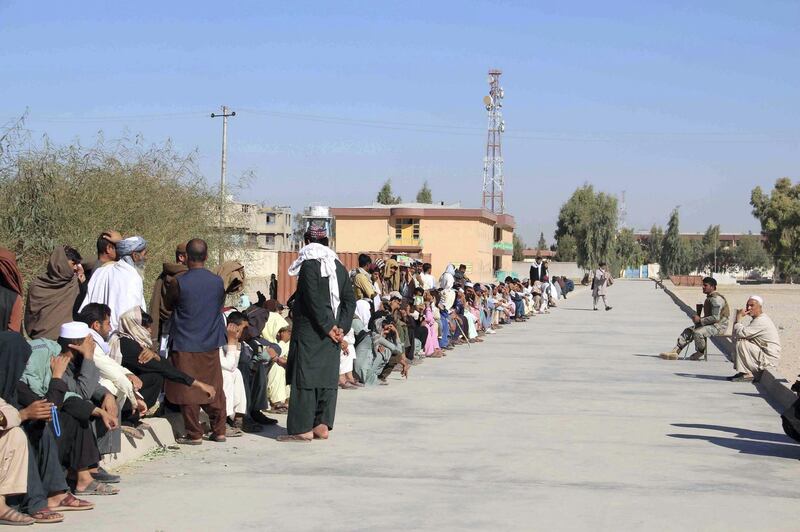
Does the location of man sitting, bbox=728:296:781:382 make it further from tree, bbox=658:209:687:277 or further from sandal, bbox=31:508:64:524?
tree, bbox=658:209:687:277

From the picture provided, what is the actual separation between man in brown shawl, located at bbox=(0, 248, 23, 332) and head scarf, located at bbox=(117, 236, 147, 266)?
2416mm

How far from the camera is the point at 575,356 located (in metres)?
21.7

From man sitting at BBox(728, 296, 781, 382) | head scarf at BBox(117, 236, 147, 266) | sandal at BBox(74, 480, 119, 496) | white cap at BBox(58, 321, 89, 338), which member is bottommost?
sandal at BBox(74, 480, 119, 496)

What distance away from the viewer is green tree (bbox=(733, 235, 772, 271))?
573ft

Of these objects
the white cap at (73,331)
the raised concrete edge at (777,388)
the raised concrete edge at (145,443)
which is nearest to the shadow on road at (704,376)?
the raised concrete edge at (777,388)

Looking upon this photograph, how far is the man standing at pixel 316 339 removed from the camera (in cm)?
1067

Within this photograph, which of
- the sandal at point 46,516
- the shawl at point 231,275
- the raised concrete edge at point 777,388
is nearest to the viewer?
the sandal at point 46,516

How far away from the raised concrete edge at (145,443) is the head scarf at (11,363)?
1784 millimetres

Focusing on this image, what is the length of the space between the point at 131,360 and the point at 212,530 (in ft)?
10.3

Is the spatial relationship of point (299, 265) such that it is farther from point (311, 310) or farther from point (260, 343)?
point (260, 343)

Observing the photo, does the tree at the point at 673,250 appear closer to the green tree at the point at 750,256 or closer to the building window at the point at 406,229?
the green tree at the point at 750,256

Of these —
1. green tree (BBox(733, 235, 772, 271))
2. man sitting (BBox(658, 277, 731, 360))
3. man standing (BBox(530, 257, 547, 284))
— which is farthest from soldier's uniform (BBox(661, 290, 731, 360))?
green tree (BBox(733, 235, 772, 271))

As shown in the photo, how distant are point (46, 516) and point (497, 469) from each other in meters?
3.61

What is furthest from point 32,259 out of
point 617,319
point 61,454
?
point 617,319
